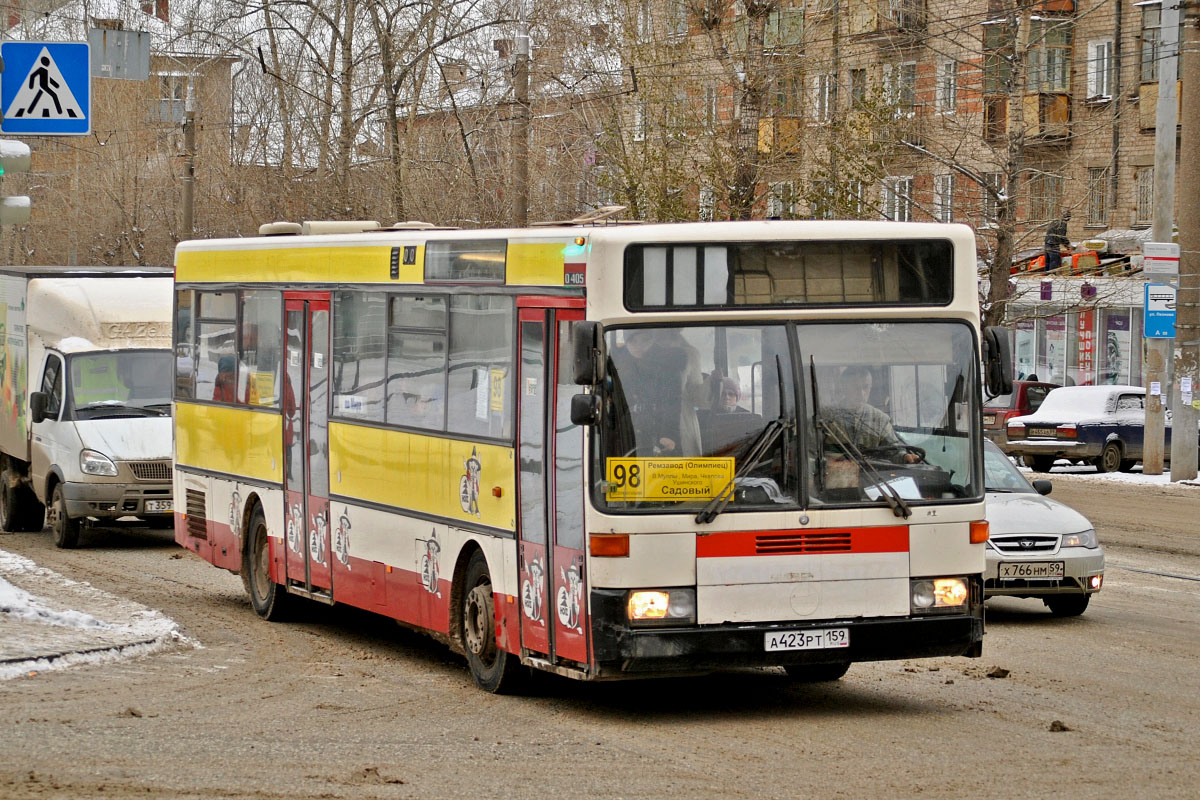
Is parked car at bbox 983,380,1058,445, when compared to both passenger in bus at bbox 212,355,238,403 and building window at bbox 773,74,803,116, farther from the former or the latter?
passenger in bus at bbox 212,355,238,403

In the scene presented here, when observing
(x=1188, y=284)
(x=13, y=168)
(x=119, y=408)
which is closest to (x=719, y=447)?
(x=13, y=168)

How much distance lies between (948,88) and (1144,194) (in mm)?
13176

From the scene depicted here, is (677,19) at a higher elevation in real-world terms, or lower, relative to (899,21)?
lower

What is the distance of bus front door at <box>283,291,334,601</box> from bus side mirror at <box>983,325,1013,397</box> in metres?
4.98

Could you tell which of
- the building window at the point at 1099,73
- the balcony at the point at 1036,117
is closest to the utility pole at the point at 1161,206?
the balcony at the point at 1036,117

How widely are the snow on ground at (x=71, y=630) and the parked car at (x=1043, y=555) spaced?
605 cm

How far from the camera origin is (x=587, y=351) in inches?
369

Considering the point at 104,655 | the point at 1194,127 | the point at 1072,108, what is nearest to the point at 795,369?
the point at 104,655

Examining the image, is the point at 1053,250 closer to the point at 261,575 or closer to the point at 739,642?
the point at 261,575

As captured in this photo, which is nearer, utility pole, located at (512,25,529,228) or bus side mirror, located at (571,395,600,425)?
bus side mirror, located at (571,395,600,425)

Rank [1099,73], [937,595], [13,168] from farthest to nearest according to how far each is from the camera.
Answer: [1099,73] < [13,168] < [937,595]

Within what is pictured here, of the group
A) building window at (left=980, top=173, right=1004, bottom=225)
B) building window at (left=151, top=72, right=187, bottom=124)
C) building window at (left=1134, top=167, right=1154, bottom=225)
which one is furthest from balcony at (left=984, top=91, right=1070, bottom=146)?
building window at (left=151, top=72, right=187, bottom=124)

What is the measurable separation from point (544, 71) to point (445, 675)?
28570 millimetres

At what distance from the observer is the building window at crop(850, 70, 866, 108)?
33688 millimetres
